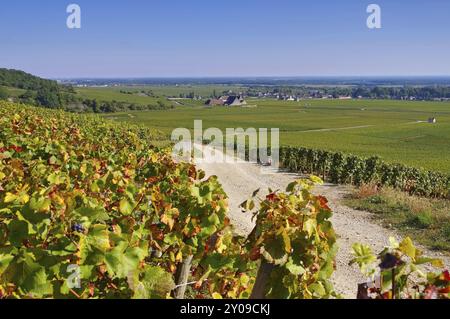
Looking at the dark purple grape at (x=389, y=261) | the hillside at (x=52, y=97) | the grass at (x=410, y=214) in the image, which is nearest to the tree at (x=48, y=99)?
the hillside at (x=52, y=97)

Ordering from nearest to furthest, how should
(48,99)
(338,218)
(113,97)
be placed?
(338,218) → (48,99) → (113,97)

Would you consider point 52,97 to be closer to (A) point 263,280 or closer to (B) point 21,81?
(B) point 21,81

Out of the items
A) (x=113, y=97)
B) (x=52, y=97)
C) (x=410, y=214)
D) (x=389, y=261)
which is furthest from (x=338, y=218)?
(x=113, y=97)

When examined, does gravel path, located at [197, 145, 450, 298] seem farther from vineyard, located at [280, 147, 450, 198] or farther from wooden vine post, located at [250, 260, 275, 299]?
vineyard, located at [280, 147, 450, 198]

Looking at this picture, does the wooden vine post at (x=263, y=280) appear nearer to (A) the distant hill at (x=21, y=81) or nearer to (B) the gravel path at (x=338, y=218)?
(B) the gravel path at (x=338, y=218)

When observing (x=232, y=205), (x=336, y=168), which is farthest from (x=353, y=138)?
(x=232, y=205)

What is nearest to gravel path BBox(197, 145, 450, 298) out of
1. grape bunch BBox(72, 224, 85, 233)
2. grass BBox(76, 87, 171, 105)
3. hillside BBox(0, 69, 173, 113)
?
grape bunch BBox(72, 224, 85, 233)
